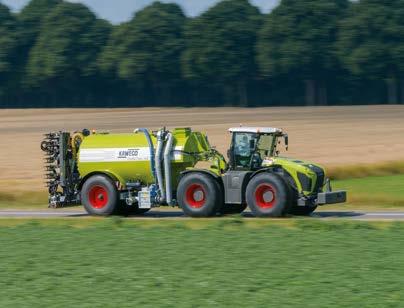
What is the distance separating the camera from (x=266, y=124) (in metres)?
63.5

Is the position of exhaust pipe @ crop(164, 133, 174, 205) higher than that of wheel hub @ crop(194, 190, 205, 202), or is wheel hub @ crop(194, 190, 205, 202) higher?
exhaust pipe @ crop(164, 133, 174, 205)

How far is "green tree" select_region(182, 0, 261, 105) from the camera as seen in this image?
11569cm

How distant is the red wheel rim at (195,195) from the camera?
83.9 ft

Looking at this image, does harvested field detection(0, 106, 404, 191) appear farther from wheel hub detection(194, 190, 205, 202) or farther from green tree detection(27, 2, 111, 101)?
green tree detection(27, 2, 111, 101)

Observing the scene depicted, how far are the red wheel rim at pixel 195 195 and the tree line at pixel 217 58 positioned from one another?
7976cm

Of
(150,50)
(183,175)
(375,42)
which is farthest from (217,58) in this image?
(183,175)

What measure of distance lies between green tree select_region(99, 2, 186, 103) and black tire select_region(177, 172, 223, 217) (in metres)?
92.4

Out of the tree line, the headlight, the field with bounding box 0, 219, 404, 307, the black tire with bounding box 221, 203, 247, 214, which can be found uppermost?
the tree line

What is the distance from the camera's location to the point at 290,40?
11825 cm

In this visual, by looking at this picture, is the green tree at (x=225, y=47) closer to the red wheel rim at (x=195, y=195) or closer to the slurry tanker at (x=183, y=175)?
the slurry tanker at (x=183, y=175)

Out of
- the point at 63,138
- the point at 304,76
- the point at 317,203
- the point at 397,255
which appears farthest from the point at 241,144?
the point at 304,76

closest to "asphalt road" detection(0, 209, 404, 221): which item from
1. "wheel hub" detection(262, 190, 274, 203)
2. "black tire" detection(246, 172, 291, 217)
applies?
"black tire" detection(246, 172, 291, 217)

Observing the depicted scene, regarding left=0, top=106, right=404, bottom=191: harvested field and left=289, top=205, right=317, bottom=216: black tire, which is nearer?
left=289, top=205, right=317, bottom=216: black tire

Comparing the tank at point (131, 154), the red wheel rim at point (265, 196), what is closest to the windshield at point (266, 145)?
the red wheel rim at point (265, 196)
